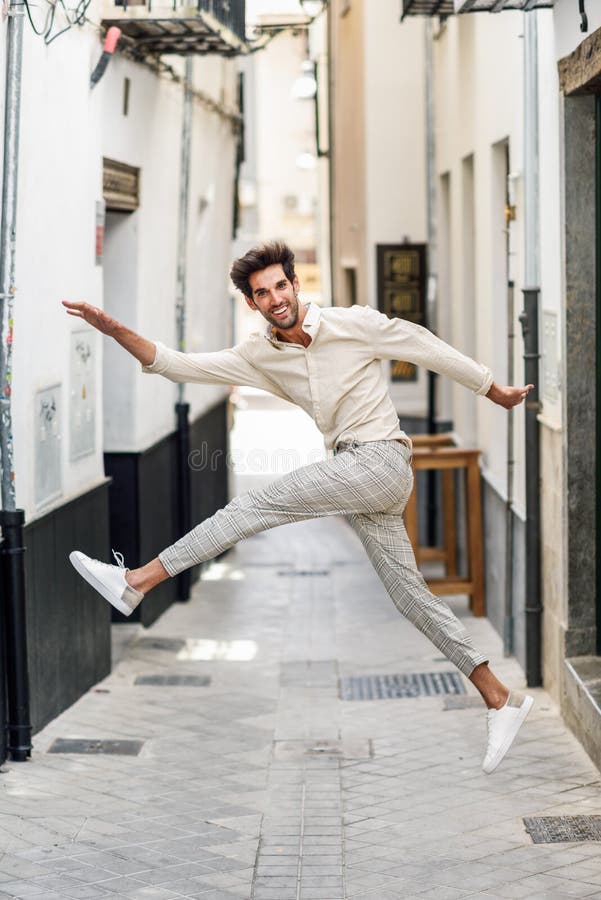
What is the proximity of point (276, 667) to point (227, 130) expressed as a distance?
7843mm

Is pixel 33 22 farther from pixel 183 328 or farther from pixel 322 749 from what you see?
pixel 183 328

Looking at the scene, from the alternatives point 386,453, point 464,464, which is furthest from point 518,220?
point 386,453

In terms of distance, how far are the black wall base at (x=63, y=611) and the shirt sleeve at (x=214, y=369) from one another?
1804 millimetres

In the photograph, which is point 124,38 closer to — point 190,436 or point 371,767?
point 190,436

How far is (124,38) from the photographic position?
10500 mm

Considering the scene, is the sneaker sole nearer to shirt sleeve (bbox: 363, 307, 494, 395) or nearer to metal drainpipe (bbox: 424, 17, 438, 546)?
shirt sleeve (bbox: 363, 307, 494, 395)

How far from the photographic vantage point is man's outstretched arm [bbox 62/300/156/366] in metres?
5.66

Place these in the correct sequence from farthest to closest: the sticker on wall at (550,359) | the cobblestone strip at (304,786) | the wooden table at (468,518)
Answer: the wooden table at (468,518)
the sticker on wall at (550,359)
the cobblestone strip at (304,786)

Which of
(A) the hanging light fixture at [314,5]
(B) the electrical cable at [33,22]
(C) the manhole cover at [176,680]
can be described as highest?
(A) the hanging light fixture at [314,5]


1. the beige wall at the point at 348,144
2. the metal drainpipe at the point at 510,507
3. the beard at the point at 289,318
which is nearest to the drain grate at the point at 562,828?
the beard at the point at 289,318

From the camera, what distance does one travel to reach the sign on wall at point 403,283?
679 inches

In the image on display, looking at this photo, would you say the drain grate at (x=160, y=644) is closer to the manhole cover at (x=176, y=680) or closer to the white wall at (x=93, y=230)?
the manhole cover at (x=176, y=680)

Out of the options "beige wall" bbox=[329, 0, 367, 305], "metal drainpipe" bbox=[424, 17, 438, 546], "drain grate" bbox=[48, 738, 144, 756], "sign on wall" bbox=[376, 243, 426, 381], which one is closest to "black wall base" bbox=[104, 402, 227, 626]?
"metal drainpipe" bbox=[424, 17, 438, 546]

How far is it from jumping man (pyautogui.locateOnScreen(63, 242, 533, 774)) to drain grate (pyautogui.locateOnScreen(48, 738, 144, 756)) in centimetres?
199
